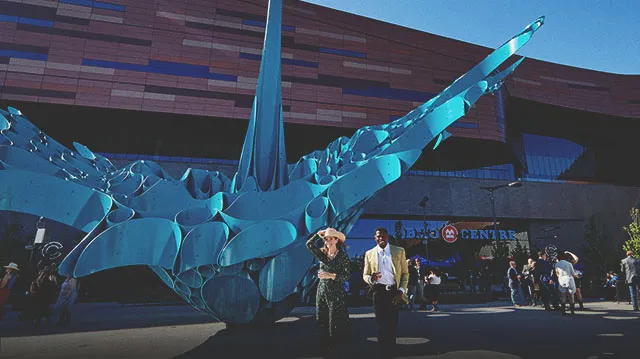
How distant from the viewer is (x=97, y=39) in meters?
24.0

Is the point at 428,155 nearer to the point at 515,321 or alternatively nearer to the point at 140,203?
the point at 515,321

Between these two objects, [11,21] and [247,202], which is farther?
[11,21]

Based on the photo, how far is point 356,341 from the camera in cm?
563

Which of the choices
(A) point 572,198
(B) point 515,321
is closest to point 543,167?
(A) point 572,198

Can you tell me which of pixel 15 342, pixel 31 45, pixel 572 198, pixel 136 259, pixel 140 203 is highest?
pixel 31 45

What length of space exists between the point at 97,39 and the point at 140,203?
79.5ft

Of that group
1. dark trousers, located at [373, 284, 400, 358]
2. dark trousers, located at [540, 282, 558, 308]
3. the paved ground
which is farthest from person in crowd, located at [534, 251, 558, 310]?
dark trousers, located at [373, 284, 400, 358]

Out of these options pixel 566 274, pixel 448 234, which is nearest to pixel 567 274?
pixel 566 274

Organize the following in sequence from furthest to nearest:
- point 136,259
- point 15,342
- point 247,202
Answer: point 247,202, point 15,342, point 136,259

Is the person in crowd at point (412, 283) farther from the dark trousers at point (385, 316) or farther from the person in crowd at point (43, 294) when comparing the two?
the person in crowd at point (43, 294)

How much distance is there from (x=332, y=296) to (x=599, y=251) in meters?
32.6

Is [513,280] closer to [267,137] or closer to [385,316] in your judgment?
[267,137]

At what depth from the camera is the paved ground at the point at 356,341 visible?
15.2ft

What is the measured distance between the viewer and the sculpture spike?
8.45m
